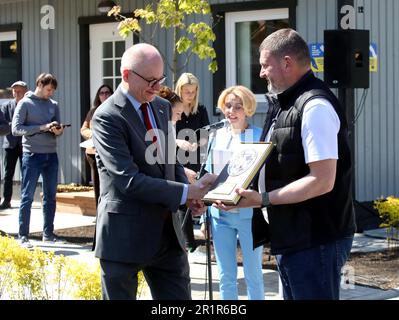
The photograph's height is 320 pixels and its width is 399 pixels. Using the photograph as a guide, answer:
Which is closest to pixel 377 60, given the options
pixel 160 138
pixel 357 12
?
pixel 357 12

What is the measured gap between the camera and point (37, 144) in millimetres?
10758

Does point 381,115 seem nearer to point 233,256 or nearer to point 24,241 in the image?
point 24,241

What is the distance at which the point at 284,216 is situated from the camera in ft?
15.1

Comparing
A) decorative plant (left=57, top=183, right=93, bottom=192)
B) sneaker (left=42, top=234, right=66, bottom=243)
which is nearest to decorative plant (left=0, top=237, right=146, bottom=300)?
sneaker (left=42, top=234, right=66, bottom=243)

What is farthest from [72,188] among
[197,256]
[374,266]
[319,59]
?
[374,266]

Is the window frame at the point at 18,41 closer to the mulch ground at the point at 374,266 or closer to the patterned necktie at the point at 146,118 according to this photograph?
the mulch ground at the point at 374,266

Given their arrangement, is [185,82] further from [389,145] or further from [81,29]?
[81,29]

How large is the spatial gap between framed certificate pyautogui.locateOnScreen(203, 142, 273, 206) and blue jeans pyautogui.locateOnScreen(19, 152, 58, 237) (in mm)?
6231

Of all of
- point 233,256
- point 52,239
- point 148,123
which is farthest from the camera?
point 52,239

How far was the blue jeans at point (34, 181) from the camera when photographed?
10758 millimetres

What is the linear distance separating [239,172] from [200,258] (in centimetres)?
529

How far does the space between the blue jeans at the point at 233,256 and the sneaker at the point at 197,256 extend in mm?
2947

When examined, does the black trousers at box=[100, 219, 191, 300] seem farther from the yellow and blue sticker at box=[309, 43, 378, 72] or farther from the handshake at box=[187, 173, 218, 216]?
the yellow and blue sticker at box=[309, 43, 378, 72]
